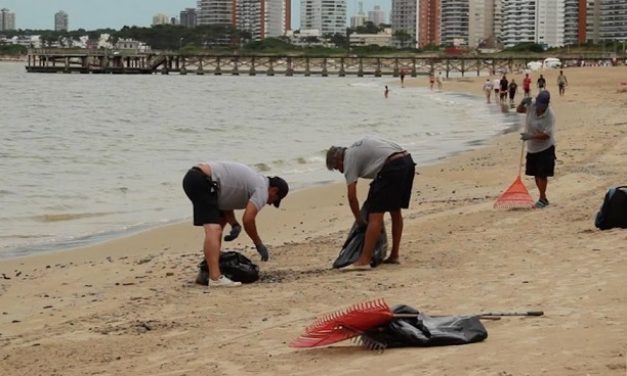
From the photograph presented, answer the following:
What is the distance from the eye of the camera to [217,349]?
6105mm

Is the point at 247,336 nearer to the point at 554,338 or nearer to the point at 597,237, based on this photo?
the point at 554,338

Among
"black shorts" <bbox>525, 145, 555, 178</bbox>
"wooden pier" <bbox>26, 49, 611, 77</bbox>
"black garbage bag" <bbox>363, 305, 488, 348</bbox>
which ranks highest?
"wooden pier" <bbox>26, 49, 611, 77</bbox>

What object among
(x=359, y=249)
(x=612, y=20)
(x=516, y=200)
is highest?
(x=612, y=20)

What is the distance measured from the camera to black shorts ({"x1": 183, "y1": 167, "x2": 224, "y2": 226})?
26.2 feet

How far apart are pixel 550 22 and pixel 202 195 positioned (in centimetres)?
17543

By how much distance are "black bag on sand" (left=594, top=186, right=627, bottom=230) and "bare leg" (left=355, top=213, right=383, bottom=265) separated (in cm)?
205

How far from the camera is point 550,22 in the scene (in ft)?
579

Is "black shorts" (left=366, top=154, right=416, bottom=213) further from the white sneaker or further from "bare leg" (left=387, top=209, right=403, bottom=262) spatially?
the white sneaker

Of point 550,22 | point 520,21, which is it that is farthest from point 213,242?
point 520,21

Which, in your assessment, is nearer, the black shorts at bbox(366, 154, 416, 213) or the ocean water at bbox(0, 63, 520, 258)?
the black shorts at bbox(366, 154, 416, 213)

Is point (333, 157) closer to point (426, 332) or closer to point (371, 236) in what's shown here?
point (371, 236)

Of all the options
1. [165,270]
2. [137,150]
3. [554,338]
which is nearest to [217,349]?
[554,338]

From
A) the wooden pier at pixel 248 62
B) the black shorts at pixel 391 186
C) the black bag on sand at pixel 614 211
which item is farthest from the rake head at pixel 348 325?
the wooden pier at pixel 248 62

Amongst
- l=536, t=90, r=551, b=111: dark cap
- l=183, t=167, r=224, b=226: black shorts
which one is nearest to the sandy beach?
l=183, t=167, r=224, b=226: black shorts
